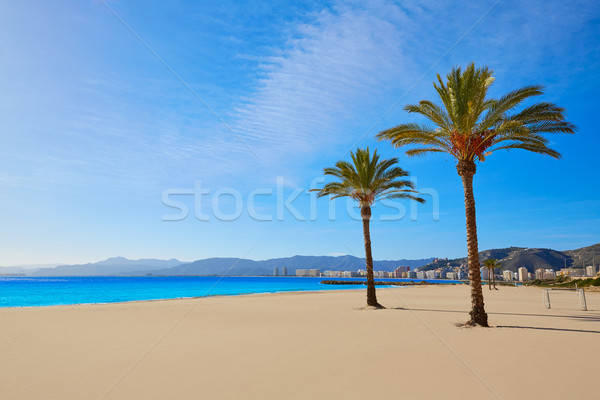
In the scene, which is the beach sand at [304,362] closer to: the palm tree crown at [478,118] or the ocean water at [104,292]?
the palm tree crown at [478,118]

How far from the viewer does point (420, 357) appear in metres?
8.79

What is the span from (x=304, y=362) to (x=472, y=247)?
8894 mm

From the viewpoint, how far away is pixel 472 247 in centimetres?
1402

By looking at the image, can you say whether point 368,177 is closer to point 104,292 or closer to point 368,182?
point 368,182

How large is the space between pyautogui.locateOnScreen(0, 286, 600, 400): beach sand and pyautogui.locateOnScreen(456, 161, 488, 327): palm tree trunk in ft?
2.76

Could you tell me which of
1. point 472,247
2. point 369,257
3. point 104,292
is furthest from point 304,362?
point 104,292

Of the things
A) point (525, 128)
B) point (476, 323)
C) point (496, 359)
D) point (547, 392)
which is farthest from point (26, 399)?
point (525, 128)

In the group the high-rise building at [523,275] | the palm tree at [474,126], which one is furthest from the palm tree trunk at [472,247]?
the high-rise building at [523,275]

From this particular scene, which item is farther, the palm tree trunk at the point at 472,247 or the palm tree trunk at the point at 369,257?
the palm tree trunk at the point at 369,257

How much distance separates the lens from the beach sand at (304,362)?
6.54m

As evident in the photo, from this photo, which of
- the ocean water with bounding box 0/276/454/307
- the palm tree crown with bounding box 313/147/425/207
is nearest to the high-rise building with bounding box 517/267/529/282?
the ocean water with bounding box 0/276/454/307

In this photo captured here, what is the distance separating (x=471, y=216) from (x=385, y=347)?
699 centimetres

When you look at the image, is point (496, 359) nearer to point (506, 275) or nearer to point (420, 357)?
point (420, 357)

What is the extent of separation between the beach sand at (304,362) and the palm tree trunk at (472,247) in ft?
2.76
